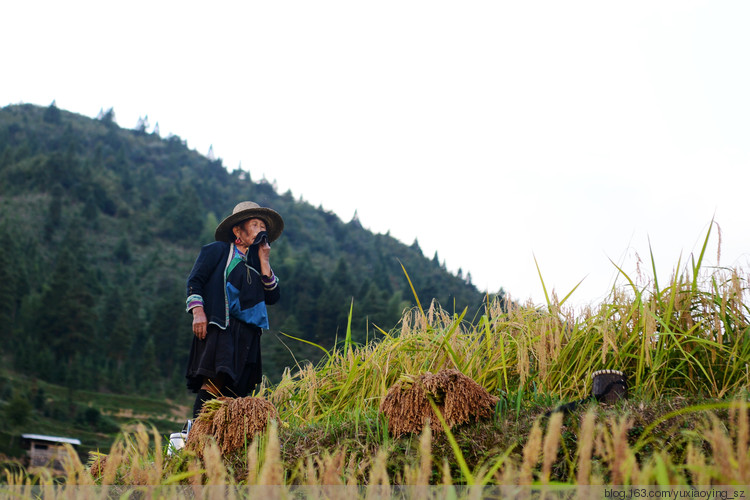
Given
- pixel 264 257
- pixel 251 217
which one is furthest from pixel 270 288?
pixel 251 217

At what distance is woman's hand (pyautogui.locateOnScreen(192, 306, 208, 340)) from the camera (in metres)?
4.95

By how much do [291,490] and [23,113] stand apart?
150561 mm

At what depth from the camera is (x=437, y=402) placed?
3199 millimetres

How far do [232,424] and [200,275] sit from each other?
6.61ft

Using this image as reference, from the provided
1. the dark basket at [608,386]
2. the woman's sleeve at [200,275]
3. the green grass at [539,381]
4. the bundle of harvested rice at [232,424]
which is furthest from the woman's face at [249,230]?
the dark basket at [608,386]

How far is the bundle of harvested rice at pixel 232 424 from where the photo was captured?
3336 mm

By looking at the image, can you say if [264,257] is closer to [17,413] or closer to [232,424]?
[232,424]

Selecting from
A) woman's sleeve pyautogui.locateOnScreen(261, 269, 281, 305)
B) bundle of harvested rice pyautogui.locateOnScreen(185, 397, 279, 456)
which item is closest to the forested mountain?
woman's sleeve pyautogui.locateOnScreen(261, 269, 281, 305)

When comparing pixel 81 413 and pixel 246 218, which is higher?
pixel 246 218

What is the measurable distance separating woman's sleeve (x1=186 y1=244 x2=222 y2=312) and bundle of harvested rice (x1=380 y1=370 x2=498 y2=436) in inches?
92.3

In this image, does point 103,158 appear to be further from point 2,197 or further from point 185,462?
point 185,462

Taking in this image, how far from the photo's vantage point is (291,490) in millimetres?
2652

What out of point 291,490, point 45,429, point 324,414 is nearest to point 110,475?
point 291,490

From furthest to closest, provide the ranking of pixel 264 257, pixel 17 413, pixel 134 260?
pixel 134 260 → pixel 17 413 → pixel 264 257
